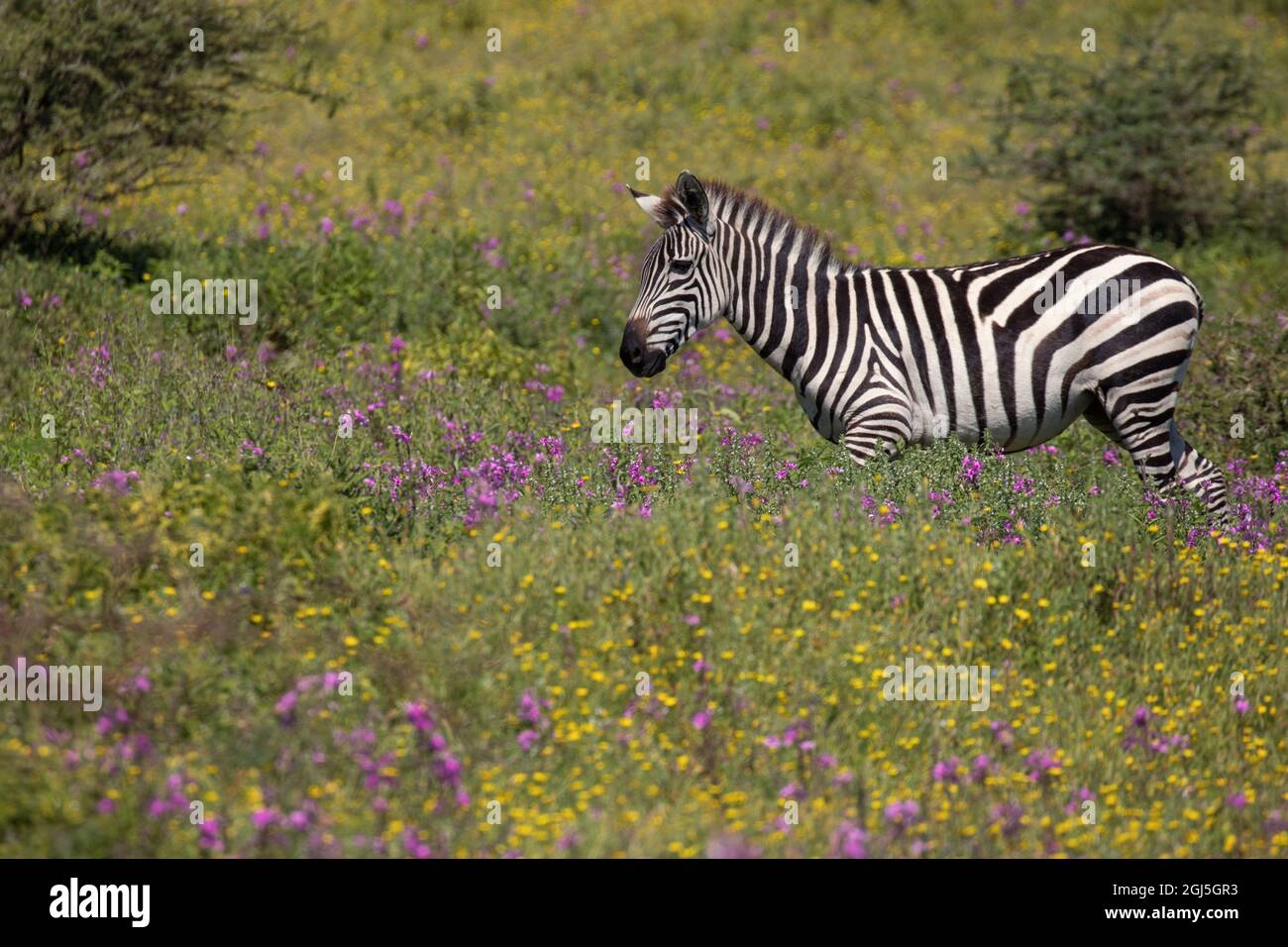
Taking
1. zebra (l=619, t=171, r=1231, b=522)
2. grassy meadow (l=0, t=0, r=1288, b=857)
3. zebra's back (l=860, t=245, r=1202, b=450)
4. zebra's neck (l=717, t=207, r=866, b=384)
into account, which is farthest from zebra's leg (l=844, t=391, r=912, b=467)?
zebra's neck (l=717, t=207, r=866, b=384)

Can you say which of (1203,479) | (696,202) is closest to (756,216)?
(696,202)

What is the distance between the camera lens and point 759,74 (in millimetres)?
21344

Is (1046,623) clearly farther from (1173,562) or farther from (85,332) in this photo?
(85,332)

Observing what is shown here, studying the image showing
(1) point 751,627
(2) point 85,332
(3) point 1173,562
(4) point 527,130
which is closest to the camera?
(1) point 751,627

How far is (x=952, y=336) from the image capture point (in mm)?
8648

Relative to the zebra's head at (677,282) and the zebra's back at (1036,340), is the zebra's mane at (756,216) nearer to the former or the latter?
the zebra's head at (677,282)

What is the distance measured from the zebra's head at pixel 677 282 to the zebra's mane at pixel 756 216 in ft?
0.66

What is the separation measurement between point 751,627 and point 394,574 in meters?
1.75

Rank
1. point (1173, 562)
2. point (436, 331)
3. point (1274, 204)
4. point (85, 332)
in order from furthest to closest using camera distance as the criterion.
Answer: point (1274, 204)
point (436, 331)
point (85, 332)
point (1173, 562)

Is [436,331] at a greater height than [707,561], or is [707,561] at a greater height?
[436,331]

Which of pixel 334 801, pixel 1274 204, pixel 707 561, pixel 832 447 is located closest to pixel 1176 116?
pixel 1274 204

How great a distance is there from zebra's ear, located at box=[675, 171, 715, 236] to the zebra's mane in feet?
0.59

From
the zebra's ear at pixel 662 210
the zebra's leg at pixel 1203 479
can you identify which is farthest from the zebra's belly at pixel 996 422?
the zebra's ear at pixel 662 210

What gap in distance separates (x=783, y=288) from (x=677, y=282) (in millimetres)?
720
